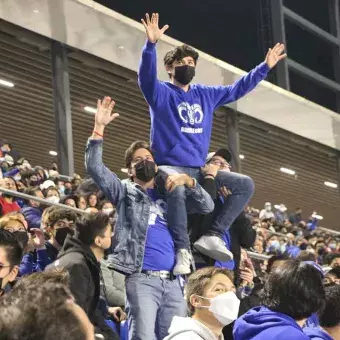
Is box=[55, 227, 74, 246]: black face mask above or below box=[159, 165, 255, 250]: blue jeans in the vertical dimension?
below

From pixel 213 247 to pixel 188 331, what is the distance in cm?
141

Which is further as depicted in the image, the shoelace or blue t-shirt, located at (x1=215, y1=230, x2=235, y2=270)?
blue t-shirt, located at (x1=215, y1=230, x2=235, y2=270)

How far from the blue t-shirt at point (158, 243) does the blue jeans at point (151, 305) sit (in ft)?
0.27

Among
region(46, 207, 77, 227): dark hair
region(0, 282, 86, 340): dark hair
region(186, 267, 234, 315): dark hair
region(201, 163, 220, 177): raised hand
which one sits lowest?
region(0, 282, 86, 340): dark hair

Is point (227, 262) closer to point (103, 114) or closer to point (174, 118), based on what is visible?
point (174, 118)

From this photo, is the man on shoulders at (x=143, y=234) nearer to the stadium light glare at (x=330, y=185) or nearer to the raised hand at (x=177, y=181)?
the raised hand at (x=177, y=181)

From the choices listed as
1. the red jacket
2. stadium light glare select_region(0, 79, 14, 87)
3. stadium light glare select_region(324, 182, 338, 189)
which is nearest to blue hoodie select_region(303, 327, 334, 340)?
the red jacket

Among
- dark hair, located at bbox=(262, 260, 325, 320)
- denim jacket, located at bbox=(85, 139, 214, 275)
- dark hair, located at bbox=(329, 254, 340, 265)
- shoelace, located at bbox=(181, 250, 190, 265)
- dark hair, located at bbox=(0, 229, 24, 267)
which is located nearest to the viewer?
dark hair, located at bbox=(262, 260, 325, 320)

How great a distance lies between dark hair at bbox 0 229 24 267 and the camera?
12.7 feet

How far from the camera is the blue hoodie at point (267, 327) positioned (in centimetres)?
297

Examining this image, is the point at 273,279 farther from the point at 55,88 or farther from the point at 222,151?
the point at 55,88

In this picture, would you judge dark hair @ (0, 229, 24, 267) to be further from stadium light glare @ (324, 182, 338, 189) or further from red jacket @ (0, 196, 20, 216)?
stadium light glare @ (324, 182, 338, 189)

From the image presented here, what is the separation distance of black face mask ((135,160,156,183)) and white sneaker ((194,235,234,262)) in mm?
561

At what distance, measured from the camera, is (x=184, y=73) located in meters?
4.79
